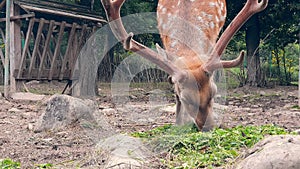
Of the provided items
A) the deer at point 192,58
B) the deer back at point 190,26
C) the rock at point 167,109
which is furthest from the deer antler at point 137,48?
the rock at point 167,109

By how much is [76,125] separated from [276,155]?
3038 millimetres

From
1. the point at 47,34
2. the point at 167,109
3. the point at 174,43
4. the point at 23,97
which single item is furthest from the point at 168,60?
the point at 47,34

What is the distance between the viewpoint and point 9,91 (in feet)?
31.2

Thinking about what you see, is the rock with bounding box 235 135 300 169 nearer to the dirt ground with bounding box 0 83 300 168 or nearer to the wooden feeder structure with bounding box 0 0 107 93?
the dirt ground with bounding box 0 83 300 168

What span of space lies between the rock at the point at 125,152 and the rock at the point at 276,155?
0.80 metres

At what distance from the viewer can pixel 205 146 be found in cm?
367

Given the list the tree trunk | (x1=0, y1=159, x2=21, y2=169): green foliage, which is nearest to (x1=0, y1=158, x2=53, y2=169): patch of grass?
(x1=0, y1=159, x2=21, y2=169): green foliage

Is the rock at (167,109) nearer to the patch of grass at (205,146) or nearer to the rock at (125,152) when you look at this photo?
the patch of grass at (205,146)

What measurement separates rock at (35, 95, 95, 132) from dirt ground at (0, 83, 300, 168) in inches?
4.1

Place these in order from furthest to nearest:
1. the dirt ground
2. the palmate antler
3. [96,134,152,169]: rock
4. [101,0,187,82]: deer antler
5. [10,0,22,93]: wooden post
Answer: [10,0,22,93]: wooden post, [101,0,187,82]: deer antler, the palmate antler, the dirt ground, [96,134,152,169]: rock

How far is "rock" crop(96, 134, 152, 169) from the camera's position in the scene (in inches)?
131

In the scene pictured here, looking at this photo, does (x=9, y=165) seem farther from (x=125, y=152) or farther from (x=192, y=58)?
(x=192, y=58)

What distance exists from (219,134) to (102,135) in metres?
1.56

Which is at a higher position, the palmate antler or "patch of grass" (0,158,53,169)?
the palmate antler
